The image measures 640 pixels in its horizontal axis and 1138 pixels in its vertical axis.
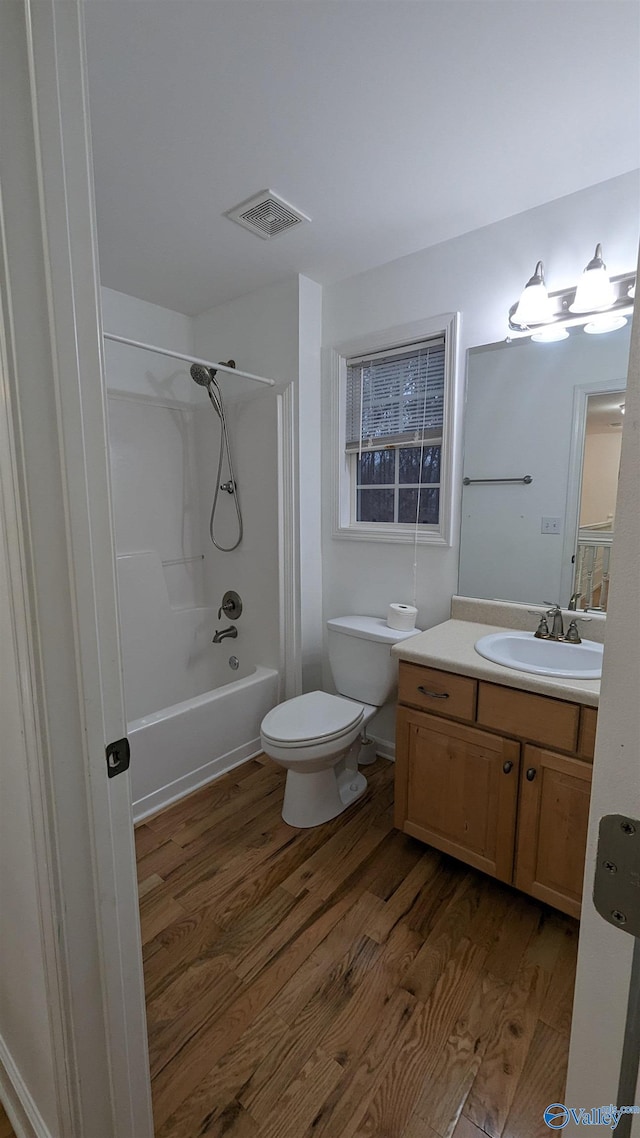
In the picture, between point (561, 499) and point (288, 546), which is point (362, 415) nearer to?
point (288, 546)

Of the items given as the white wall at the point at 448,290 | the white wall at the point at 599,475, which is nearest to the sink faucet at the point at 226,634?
the white wall at the point at 448,290

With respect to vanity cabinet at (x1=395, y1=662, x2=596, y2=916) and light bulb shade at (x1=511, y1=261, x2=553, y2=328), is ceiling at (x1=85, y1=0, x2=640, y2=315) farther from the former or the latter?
Result: vanity cabinet at (x1=395, y1=662, x2=596, y2=916)

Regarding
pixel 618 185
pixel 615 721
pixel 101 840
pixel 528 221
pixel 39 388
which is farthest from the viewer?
pixel 528 221

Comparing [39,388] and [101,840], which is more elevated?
[39,388]

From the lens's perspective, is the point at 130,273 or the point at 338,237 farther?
the point at 130,273

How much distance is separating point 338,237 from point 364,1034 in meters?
2.65

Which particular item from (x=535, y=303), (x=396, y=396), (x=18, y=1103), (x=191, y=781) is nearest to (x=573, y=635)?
(x=535, y=303)

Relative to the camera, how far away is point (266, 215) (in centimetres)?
178

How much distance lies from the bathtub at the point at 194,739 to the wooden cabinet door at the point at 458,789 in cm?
92

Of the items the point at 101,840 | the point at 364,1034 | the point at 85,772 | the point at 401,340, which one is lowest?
the point at 364,1034

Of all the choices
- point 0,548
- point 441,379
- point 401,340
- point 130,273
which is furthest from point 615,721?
point 130,273

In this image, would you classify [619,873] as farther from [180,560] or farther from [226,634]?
[180,560]

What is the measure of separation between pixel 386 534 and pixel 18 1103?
2072mm

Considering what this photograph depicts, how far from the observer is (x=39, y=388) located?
0.65m
